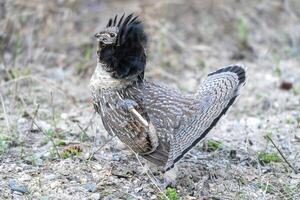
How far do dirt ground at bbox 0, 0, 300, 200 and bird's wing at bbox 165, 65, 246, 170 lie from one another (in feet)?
0.31

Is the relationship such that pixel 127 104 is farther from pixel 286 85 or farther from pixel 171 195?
pixel 286 85

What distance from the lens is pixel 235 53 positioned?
8703 mm

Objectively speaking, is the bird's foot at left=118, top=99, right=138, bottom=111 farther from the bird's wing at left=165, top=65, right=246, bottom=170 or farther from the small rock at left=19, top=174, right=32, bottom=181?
the small rock at left=19, top=174, right=32, bottom=181

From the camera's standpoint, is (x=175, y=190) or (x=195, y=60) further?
(x=195, y=60)

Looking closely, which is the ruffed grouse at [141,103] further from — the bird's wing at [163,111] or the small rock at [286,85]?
the small rock at [286,85]

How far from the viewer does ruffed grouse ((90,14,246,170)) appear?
4.70 metres

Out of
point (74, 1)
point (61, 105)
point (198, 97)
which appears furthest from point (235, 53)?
point (198, 97)

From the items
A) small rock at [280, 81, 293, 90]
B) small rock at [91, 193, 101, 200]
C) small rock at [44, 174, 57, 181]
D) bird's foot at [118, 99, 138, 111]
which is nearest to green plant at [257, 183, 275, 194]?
bird's foot at [118, 99, 138, 111]

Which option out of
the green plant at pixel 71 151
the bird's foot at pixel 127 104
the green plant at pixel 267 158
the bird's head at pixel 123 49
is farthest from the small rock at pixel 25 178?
the green plant at pixel 267 158

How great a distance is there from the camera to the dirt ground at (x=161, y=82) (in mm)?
4898

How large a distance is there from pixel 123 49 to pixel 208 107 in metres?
0.73

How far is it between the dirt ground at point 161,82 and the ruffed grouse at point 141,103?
0.18 metres

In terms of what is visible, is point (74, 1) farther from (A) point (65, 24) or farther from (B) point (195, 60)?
(B) point (195, 60)

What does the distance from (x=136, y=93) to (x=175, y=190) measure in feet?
2.44
